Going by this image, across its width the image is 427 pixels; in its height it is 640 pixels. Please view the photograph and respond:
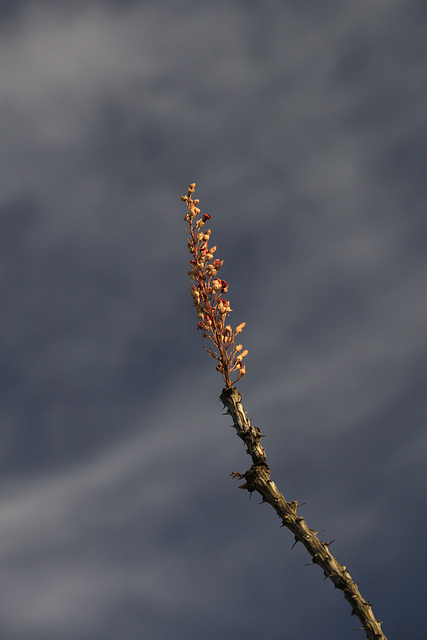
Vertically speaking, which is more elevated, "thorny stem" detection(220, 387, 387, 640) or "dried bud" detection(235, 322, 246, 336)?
"dried bud" detection(235, 322, 246, 336)

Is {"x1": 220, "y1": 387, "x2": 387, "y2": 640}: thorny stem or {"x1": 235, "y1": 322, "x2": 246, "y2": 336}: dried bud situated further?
{"x1": 235, "y1": 322, "x2": 246, "y2": 336}: dried bud

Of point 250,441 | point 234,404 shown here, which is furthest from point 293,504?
point 234,404

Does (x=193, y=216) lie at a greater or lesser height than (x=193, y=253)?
greater

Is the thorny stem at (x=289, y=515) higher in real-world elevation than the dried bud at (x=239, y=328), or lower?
lower

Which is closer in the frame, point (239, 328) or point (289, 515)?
point (289, 515)

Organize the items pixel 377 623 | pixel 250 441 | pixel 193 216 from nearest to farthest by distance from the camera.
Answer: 1. pixel 377 623
2. pixel 250 441
3. pixel 193 216

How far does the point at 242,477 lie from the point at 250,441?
927mm

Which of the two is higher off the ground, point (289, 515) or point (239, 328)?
point (239, 328)

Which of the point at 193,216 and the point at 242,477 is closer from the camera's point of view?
the point at 242,477

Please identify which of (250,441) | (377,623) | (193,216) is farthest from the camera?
(193,216)

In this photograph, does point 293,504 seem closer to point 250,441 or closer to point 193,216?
point 250,441

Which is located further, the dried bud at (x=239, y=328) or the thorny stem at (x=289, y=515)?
the dried bud at (x=239, y=328)

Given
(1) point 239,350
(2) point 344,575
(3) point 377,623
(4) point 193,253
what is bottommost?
(3) point 377,623

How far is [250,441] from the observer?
15148 millimetres
